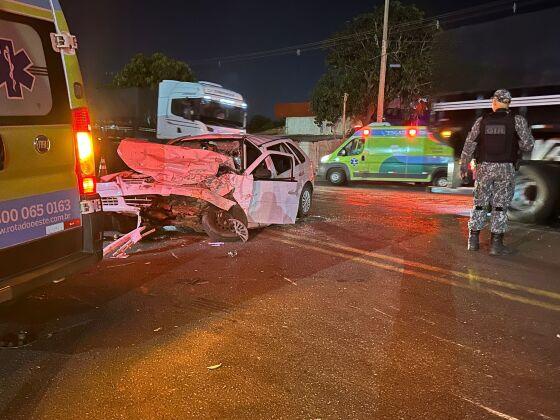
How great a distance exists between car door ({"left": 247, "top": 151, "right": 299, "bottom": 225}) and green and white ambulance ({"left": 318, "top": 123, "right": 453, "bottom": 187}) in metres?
8.43

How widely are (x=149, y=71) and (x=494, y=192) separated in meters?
39.2

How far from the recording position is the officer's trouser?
632 cm

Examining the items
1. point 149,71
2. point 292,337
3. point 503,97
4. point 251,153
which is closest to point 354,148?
point 251,153

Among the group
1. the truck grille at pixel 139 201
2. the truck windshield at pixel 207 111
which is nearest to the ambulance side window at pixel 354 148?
the truck windshield at pixel 207 111

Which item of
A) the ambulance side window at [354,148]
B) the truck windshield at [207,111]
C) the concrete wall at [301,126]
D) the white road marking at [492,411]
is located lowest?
the white road marking at [492,411]

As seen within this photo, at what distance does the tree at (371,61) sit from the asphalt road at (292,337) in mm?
25068

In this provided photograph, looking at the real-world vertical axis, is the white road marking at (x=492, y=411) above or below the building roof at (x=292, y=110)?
below

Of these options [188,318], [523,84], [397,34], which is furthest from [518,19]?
[397,34]

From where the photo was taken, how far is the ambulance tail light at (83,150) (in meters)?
3.71

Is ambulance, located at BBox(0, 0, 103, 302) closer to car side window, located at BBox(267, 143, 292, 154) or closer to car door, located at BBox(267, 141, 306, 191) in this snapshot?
car side window, located at BBox(267, 143, 292, 154)

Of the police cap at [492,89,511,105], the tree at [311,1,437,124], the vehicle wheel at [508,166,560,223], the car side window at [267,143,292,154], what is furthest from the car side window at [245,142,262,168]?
the tree at [311,1,437,124]

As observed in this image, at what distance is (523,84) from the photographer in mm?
8602

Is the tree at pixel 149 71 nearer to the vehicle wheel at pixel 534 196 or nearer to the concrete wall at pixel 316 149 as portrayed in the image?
the concrete wall at pixel 316 149

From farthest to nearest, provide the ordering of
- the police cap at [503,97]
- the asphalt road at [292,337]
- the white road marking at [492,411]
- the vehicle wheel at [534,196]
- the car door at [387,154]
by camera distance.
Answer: the car door at [387,154] → the vehicle wheel at [534,196] → the police cap at [503,97] → the asphalt road at [292,337] → the white road marking at [492,411]
